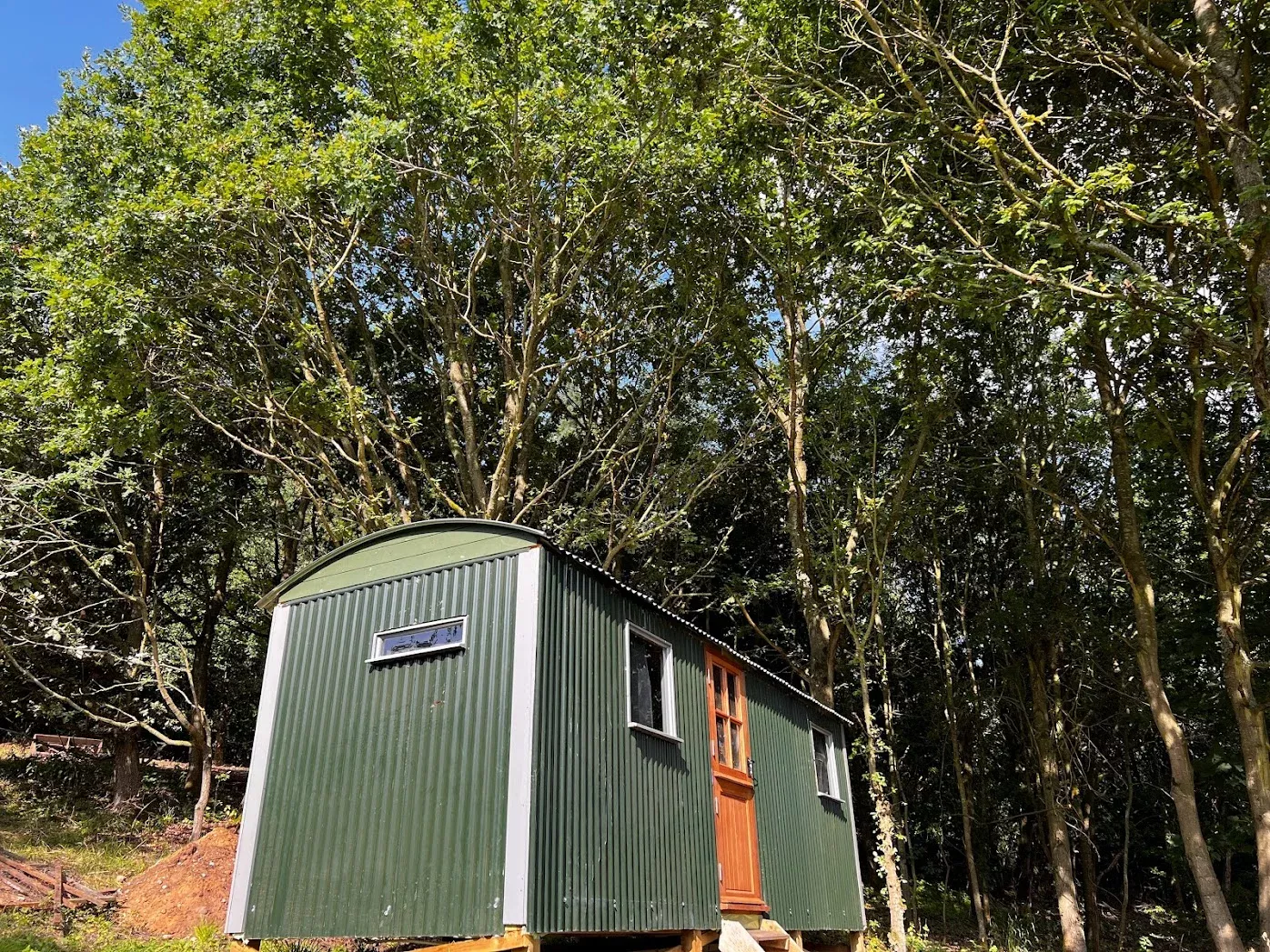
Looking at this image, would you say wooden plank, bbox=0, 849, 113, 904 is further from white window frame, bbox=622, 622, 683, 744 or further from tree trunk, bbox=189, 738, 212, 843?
white window frame, bbox=622, 622, 683, 744

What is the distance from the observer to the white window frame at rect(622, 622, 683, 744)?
680 cm

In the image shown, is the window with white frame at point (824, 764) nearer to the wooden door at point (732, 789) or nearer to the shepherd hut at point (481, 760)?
the wooden door at point (732, 789)

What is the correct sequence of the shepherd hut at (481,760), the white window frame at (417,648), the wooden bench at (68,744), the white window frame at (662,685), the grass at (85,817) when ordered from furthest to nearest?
the wooden bench at (68,744) < the grass at (85,817) < the white window frame at (662,685) < the white window frame at (417,648) < the shepherd hut at (481,760)

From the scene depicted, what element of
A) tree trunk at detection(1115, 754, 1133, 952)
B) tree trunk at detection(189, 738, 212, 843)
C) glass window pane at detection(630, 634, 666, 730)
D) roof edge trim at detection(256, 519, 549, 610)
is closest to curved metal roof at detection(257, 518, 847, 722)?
roof edge trim at detection(256, 519, 549, 610)

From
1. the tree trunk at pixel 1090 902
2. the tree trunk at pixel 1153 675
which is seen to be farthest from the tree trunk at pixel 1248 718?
the tree trunk at pixel 1090 902

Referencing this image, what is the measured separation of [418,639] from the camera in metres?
6.48

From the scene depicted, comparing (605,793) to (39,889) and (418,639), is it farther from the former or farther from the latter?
(39,889)

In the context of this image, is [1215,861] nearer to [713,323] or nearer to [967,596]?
[967,596]

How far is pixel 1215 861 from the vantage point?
17875 mm

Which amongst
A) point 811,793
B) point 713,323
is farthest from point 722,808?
point 713,323

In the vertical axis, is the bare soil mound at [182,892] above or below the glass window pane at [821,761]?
below

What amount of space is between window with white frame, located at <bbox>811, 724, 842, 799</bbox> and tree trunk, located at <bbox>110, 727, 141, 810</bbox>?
12.3 metres

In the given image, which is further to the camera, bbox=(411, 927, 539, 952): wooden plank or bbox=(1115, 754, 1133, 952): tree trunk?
bbox=(1115, 754, 1133, 952): tree trunk

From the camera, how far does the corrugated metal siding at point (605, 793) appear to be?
5621mm
